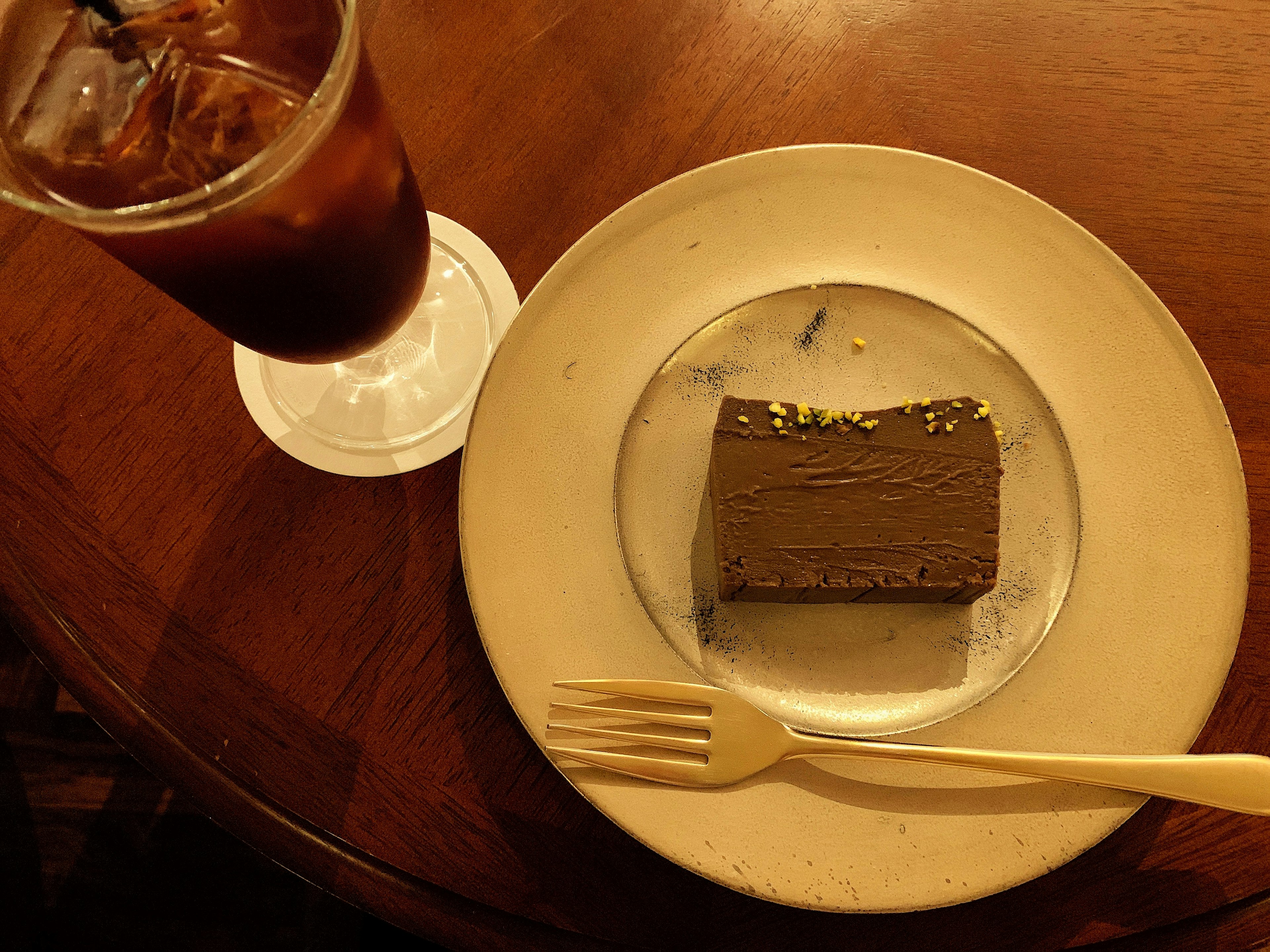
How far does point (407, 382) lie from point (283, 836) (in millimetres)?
562

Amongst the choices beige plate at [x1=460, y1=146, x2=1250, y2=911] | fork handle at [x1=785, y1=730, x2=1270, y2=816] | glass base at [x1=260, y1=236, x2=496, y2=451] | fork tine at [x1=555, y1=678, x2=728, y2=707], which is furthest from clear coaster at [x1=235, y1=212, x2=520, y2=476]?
fork handle at [x1=785, y1=730, x2=1270, y2=816]

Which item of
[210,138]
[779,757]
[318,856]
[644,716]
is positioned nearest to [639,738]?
[644,716]

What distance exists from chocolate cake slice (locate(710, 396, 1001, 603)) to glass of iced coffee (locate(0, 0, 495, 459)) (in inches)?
18.5

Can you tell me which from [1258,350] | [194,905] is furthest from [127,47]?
[194,905]

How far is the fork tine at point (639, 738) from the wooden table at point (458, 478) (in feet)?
0.38

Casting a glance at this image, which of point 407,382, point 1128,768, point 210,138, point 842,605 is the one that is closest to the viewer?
point 210,138

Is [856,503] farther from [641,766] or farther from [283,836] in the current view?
[283,836]

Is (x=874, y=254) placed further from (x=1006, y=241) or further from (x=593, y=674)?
(x=593, y=674)

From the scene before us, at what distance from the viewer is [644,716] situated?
89 centimetres

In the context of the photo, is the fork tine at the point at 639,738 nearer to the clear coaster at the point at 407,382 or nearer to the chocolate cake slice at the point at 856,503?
the chocolate cake slice at the point at 856,503

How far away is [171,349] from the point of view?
106 centimetres

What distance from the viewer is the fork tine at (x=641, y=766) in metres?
0.86

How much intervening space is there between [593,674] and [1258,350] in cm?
94

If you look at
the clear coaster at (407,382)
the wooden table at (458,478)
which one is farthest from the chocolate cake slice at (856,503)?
the clear coaster at (407,382)
